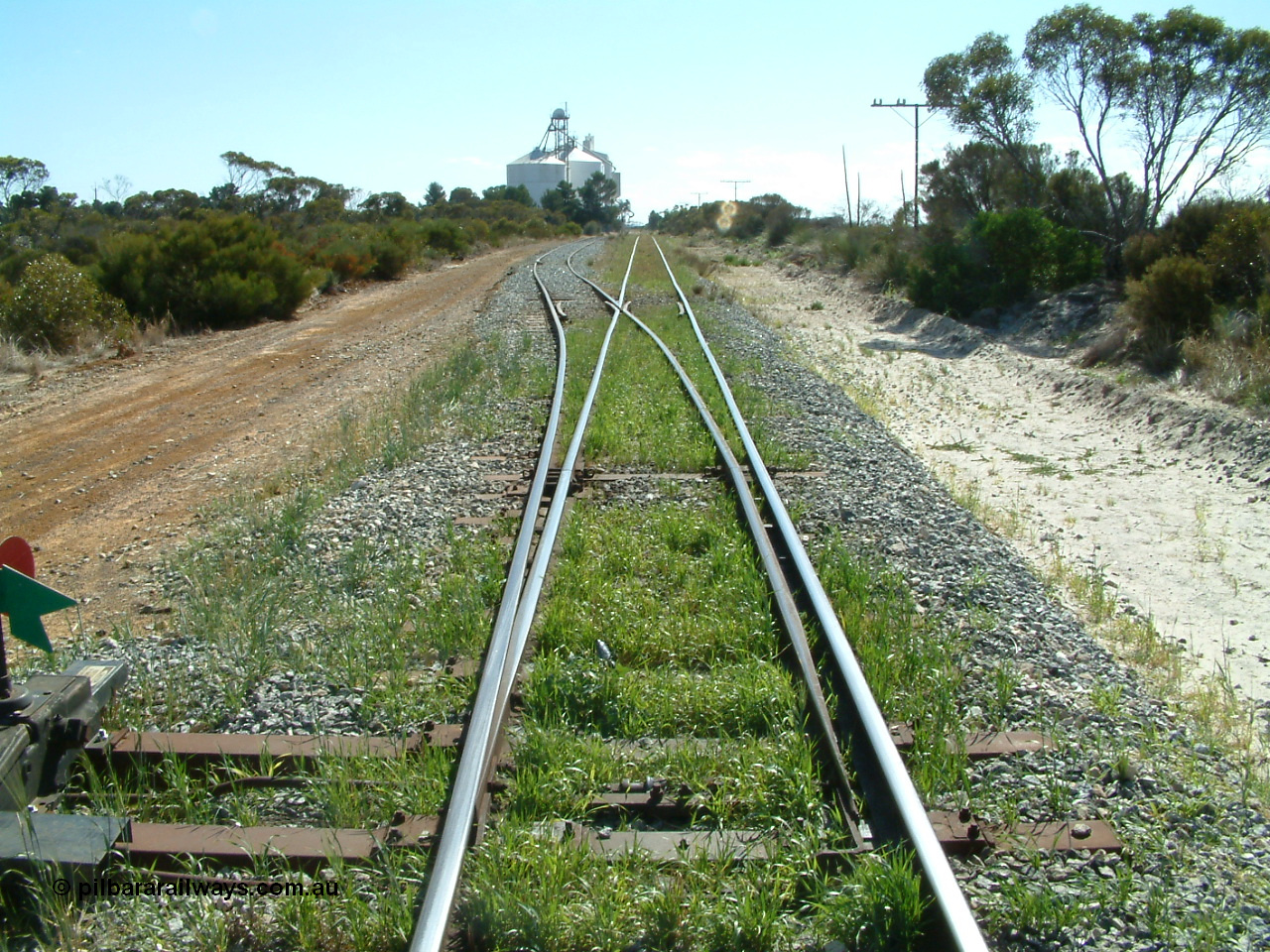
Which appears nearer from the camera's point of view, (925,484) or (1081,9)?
(925,484)

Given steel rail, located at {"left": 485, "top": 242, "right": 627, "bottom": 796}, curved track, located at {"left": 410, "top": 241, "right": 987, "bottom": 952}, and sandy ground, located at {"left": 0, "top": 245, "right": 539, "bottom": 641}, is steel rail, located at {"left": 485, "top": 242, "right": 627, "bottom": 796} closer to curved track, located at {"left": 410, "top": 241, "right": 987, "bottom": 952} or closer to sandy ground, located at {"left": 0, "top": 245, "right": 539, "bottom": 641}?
curved track, located at {"left": 410, "top": 241, "right": 987, "bottom": 952}

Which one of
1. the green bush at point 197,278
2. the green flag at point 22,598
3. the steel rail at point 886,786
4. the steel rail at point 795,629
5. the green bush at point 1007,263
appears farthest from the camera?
the green bush at point 197,278

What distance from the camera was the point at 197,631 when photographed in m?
5.05

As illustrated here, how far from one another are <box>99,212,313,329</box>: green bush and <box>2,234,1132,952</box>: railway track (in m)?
16.7

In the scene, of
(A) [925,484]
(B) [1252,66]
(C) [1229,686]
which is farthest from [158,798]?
(B) [1252,66]

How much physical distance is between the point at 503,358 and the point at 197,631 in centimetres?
837

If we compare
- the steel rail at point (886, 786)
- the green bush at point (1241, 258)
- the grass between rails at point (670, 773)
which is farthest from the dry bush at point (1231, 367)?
the steel rail at point (886, 786)

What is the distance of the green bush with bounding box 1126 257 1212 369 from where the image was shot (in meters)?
12.9

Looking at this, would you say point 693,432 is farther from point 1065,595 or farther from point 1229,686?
point 1229,686

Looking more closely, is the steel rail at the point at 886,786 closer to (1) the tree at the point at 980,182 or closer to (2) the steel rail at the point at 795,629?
(2) the steel rail at the point at 795,629

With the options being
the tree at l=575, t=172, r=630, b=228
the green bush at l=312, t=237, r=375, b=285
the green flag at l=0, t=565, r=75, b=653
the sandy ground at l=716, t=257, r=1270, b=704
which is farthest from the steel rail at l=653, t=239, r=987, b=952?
the tree at l=575, t=172, r=630, b=228

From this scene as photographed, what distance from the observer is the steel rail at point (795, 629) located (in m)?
3.36

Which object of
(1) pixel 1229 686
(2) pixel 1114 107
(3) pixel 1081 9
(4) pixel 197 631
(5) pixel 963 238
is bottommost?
(1) pixel 1229 686

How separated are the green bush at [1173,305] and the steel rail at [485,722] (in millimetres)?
9540
